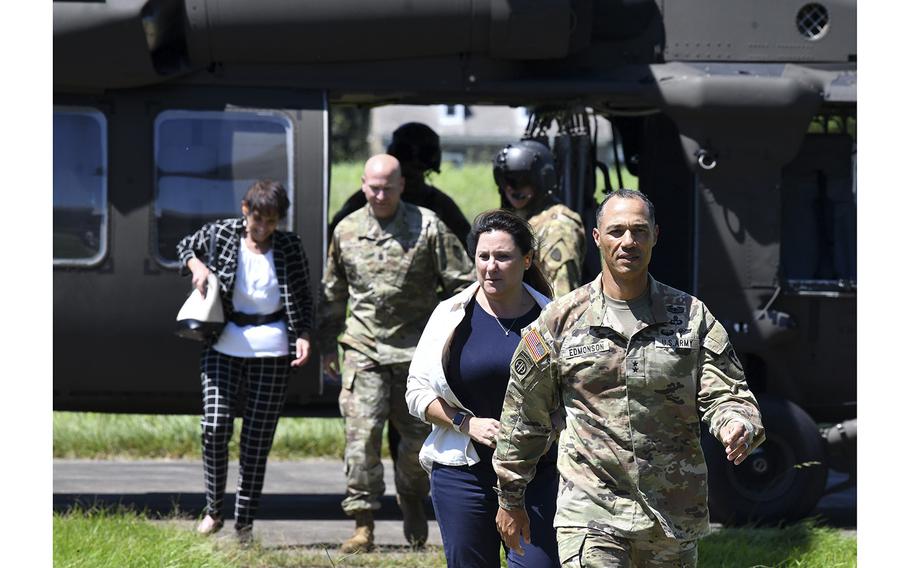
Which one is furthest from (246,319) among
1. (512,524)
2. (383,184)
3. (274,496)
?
(512,524)

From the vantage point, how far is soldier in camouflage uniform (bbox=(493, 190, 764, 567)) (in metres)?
4.29

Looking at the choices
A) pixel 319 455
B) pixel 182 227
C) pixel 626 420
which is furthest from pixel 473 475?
pixel 319 455

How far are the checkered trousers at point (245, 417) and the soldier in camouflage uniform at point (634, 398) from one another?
10.6ft

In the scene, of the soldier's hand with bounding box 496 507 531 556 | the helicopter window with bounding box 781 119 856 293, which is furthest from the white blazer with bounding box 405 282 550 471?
the helicopter window with bounding box 781 119 856 293

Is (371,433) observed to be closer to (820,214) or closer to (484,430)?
(484,430)

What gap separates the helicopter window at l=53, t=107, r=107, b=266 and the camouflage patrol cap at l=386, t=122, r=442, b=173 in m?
→ 1.68

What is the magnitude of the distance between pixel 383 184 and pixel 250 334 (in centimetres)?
103

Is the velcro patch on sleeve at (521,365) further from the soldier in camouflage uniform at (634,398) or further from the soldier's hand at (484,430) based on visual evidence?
the soldier's hand at (484,430)

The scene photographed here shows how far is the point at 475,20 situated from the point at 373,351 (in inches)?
78.2

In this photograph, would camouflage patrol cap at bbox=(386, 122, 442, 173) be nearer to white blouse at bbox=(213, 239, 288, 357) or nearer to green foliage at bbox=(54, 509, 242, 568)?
white blouse at bbox=(213, 239, 288, 357)

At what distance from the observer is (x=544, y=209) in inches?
275

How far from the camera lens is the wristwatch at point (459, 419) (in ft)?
16.1

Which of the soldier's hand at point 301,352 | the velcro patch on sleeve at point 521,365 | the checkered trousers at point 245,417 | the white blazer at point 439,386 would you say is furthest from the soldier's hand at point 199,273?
the velcro patch on sleeve at point 521,365

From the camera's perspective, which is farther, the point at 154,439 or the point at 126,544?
the point at 154,439
